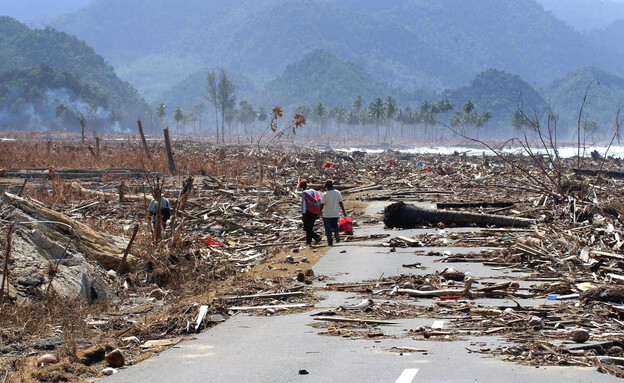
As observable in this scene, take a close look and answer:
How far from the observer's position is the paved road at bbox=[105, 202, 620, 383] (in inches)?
267

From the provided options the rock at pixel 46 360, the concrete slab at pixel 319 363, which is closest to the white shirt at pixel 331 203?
the concrete slab at pixel 319 363

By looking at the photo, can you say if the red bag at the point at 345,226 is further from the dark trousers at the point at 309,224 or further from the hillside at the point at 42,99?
the hillside at the point at 42,99

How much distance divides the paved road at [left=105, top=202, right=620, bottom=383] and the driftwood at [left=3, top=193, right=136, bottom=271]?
176 inches

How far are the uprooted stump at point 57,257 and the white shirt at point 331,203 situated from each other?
535 cm

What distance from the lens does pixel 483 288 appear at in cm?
1089

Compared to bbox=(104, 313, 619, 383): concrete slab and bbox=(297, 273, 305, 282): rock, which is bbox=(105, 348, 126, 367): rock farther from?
bbox=(297, 273, 305, 282): rock

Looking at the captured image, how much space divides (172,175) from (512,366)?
29.3 meters

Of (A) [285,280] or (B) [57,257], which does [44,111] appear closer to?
(B) [57,257]

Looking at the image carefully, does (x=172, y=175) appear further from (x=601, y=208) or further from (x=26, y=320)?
(x=26, y=320)

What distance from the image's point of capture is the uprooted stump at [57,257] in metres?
11.3

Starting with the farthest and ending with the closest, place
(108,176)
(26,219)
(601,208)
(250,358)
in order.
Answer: (108,176)
(601,208)
(26,219)
(250,358)

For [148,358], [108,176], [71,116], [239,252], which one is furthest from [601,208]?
[71,116]

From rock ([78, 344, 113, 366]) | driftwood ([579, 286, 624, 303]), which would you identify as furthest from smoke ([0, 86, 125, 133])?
driftwood ([579, 286, 624, 303])

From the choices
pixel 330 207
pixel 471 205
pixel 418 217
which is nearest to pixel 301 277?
pixel 330 207
